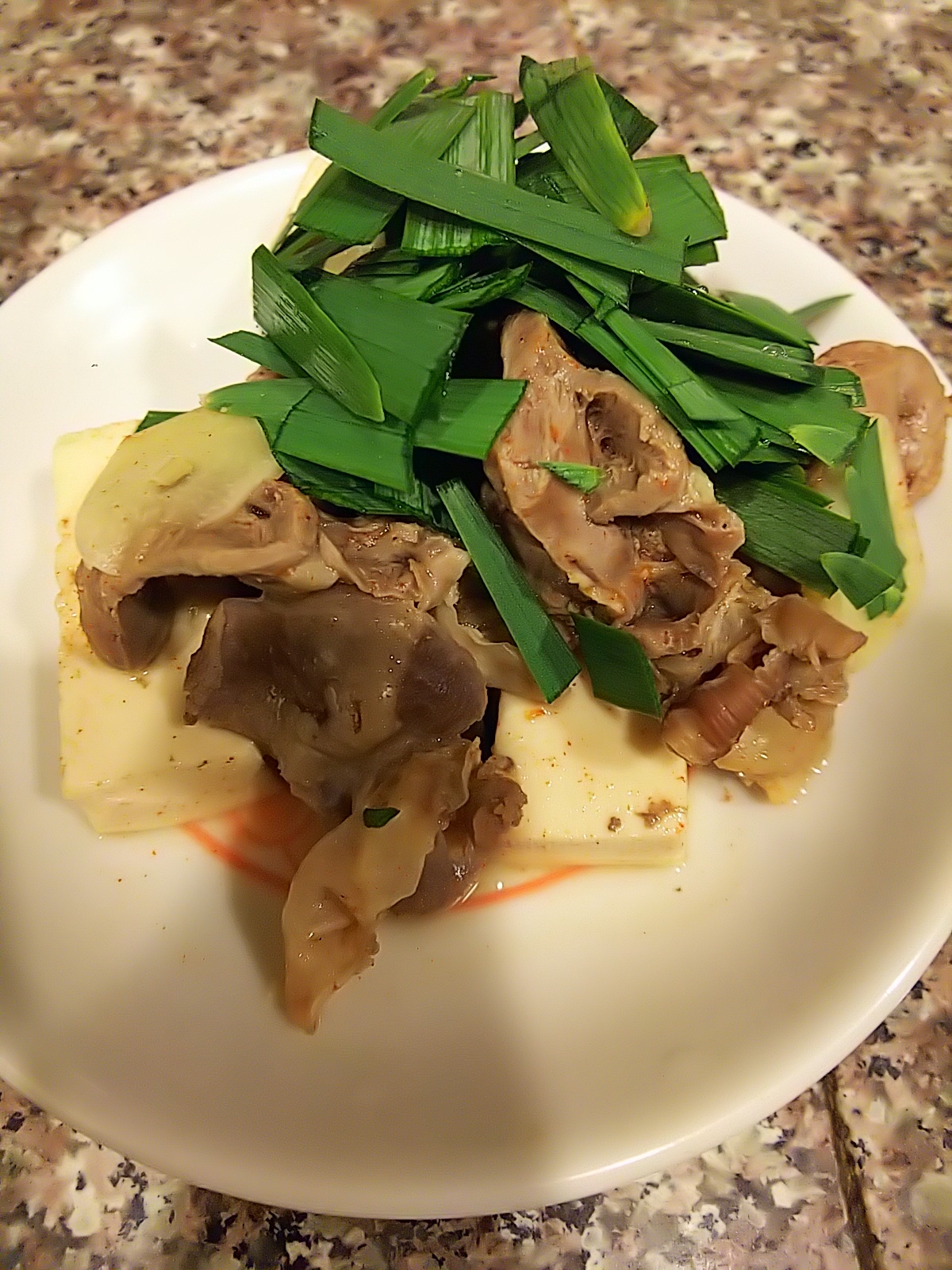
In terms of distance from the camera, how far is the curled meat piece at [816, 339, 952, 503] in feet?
5.16

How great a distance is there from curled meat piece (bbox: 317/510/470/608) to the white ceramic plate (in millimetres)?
481

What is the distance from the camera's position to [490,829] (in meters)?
1.38

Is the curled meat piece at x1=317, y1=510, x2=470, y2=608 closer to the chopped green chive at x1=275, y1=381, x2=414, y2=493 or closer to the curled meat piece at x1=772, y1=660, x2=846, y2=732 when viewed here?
the chopped green chive at x1=275, y1=381, x2=414, y2=493

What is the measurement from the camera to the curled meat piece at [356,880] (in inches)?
Answer: 50.0

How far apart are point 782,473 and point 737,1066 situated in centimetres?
83

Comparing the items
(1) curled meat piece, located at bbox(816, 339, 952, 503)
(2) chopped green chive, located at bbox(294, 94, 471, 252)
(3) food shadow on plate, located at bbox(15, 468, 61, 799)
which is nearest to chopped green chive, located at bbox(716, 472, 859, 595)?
(1) curled meat piece, located at bbox(816, 339, 952, 503)

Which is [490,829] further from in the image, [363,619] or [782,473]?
[782,473]

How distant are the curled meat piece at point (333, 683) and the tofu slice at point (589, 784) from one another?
0.13 m

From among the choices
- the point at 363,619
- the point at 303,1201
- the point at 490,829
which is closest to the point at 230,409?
the point at 363,619

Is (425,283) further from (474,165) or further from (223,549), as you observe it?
(223,549)

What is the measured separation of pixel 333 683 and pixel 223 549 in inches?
9.3

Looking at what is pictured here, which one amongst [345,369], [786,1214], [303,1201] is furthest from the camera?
[786,1214]

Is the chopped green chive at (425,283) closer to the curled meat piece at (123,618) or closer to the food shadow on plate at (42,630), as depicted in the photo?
the curled meat piece at (123,618)

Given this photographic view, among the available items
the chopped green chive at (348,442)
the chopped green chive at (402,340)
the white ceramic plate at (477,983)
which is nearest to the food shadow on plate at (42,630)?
the white ceramic plate at (477,983)
